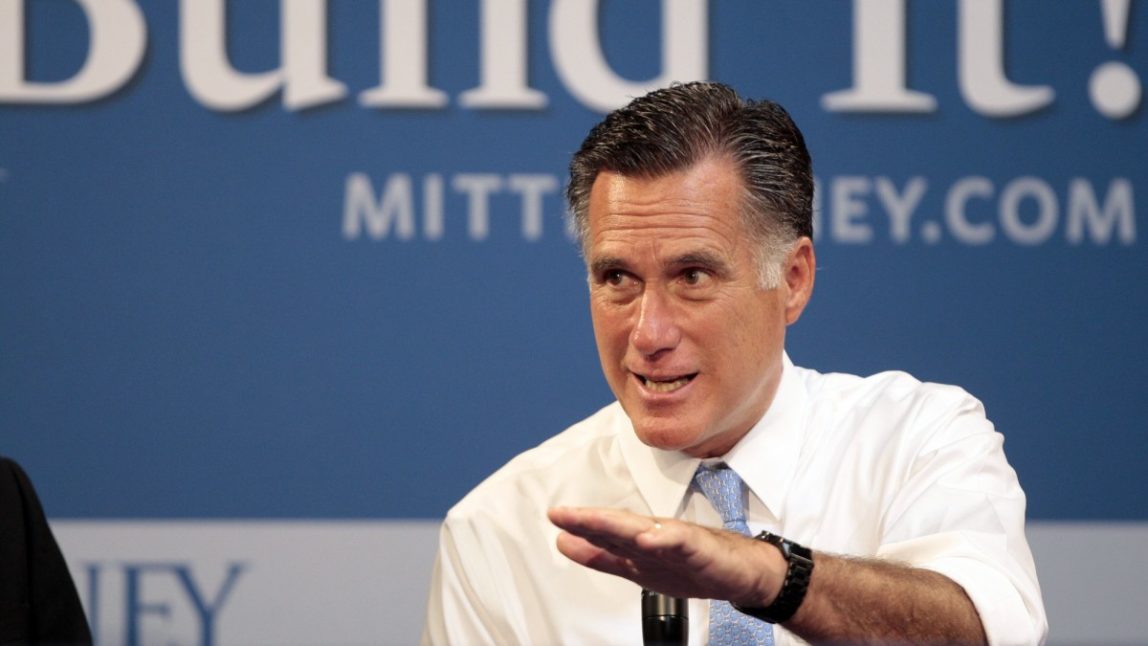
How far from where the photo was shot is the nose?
75.2 inches

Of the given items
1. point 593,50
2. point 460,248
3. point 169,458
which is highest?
point 593,50

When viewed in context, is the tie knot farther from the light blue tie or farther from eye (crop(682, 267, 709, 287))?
eye (crop(682, 267, 709, 287))

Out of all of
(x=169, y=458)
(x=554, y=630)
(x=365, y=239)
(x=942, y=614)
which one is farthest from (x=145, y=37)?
(x=942, y=614)

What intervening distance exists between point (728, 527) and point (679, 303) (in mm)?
303

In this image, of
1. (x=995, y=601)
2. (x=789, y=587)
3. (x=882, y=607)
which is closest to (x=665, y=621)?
(x=789, y=587)

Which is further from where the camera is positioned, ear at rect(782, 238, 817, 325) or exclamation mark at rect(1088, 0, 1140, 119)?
exclamation mark at rect(1088, 0, 1140, 119)

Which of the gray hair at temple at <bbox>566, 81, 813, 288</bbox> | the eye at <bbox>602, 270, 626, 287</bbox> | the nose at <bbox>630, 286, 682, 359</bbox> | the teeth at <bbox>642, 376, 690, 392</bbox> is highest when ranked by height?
the gray hair at temple at <bbox>566, 81, 813, 288</bbox>

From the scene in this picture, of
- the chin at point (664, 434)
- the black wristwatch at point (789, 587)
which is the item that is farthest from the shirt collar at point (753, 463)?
the black wristwatch at point (789, 587)

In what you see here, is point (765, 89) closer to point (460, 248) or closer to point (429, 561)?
point (460, 248)

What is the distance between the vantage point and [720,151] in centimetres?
201

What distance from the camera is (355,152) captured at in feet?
9.06

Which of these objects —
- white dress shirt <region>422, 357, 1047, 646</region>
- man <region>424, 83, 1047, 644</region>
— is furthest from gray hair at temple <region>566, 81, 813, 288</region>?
white dress shirt <region>422, 357, 1047, 646</region>

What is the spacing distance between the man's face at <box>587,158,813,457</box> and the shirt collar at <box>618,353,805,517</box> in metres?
0.05

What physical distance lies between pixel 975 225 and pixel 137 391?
1.55 meters
